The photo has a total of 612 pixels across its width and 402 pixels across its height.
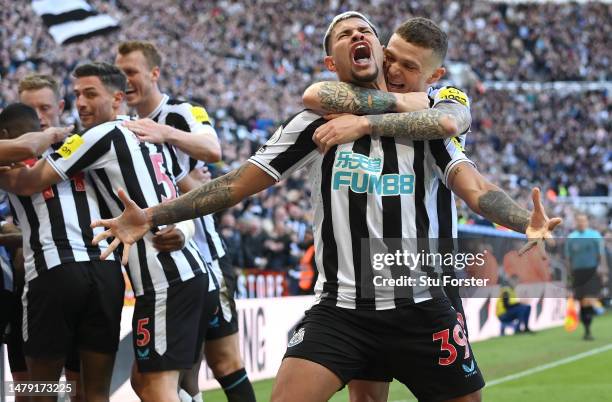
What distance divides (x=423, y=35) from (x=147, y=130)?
187 cm

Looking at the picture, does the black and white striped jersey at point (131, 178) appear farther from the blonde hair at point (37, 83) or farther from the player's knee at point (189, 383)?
the player's knee at point (189, 383)

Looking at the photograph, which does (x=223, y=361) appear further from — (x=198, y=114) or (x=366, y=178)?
(x=366, y=178)

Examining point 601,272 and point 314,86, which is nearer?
point 314,86

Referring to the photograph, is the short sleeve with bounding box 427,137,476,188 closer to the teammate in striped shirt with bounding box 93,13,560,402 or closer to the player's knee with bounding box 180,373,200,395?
the teammate in striped shirt with bounding box 93,13,560,402

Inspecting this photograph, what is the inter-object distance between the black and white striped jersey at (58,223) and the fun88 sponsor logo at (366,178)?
73.5 inches

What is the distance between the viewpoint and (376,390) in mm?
4398

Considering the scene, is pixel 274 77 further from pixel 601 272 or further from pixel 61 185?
pixel 61 185

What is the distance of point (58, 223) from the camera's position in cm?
522

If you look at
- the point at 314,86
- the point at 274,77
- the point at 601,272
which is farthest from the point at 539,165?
the point at 314,86

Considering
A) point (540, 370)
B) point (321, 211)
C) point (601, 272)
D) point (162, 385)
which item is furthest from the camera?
point (601, 272)

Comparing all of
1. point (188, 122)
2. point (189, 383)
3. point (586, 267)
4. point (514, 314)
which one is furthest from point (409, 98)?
point (514, 314)

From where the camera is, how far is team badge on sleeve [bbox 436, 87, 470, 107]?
4.34m

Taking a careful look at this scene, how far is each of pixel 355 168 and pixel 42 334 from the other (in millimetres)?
2140

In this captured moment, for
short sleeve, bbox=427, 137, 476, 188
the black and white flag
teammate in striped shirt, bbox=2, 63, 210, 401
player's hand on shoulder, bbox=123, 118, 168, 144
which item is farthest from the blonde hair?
the black and white flag
